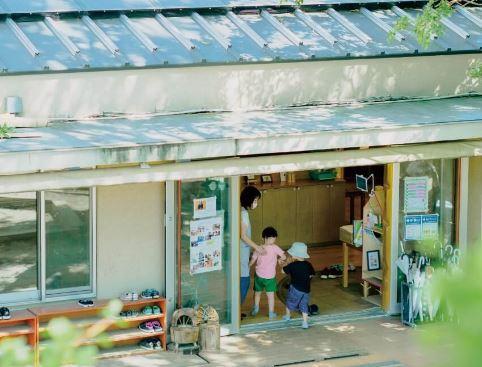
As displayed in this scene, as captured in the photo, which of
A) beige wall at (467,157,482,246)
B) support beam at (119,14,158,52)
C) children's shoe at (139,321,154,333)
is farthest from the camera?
beige wall at (467,157,482,246)

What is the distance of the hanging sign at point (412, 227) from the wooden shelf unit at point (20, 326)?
4.92 metres

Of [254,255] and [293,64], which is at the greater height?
[293,64]

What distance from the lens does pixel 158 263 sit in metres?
10.8

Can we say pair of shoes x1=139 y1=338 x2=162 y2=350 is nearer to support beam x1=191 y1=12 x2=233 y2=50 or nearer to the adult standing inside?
the adult standing inside

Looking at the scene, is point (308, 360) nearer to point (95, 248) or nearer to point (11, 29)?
point (95, 248)

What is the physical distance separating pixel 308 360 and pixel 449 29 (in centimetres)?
511

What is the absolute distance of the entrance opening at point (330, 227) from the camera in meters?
12.4

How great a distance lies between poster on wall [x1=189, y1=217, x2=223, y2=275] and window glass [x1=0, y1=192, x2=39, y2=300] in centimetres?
181

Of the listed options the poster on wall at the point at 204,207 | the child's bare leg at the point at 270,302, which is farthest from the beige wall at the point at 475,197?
the poster on wall at the point at 204,207

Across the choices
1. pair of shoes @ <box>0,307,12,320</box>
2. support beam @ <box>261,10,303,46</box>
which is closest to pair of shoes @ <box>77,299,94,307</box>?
pair of shoes @ <box>0,307,12,320</box>

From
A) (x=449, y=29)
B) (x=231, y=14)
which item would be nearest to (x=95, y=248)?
(x=231, y=14)

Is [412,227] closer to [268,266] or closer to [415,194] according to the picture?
[415,194]

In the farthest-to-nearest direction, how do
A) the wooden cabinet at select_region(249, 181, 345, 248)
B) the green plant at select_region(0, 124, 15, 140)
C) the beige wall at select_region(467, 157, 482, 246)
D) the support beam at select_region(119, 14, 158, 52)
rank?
1. the wooden cabinet at select_region(249, 181, 345, 248)
2. the beige wall at select_region(467, 157, 482, 246)
3. the support beam at select_region(119, 14, 158, 52)
4. the green plant at select_region(0, 124, 15, 140)

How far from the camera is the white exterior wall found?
10.2 meters
